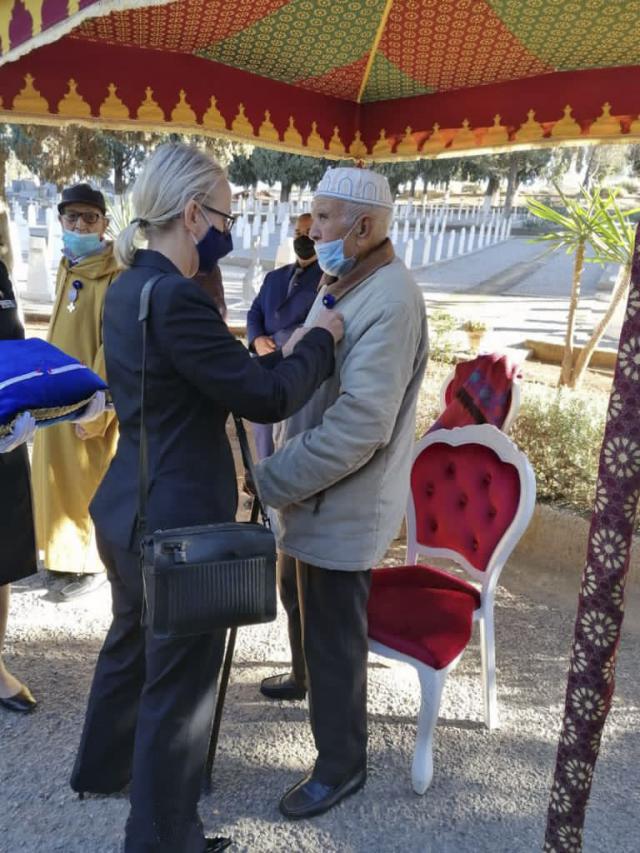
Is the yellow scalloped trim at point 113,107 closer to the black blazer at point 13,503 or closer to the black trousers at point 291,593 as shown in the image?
the black blazer at point 13,503

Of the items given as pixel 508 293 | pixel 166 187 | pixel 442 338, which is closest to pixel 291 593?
pixel 166 187

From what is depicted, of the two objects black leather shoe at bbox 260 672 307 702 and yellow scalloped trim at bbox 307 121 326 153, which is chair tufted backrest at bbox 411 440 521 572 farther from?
yellow scalloped trim at bbox 307 121 326 153

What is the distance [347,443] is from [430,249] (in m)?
22.7

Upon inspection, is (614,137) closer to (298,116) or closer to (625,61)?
(625,61)

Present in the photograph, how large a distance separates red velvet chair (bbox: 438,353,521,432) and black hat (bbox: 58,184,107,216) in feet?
6.02

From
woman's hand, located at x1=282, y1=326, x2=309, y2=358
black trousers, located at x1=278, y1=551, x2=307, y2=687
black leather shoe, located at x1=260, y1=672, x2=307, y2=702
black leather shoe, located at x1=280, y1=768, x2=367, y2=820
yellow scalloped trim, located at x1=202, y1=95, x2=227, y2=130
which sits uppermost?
yellow scalloped trim, located at x1=202, y1=95, x2=227, y2=130

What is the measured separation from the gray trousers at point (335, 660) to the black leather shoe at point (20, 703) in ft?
3.85

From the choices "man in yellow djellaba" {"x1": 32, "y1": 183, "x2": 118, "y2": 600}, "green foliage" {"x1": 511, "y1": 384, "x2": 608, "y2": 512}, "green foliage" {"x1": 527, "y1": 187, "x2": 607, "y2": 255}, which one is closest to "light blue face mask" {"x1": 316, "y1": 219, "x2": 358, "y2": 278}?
"man in yellow djellaba" {"x1": 32, "y1": 183, "x2": 118, "y2": 600}

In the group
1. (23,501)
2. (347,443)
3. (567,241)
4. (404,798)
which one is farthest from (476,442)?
(567,241)

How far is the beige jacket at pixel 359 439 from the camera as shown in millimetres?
2145

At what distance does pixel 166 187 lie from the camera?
1.85 m

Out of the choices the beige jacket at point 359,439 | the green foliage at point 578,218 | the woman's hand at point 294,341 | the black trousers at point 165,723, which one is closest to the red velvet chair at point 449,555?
the beige jacket at point 359,439

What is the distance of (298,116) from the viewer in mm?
4211

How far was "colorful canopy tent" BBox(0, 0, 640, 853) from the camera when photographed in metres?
3.32
